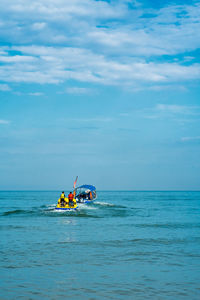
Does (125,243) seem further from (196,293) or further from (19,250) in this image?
(196,293)

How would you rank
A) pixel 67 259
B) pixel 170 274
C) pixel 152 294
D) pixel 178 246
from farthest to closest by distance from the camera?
pixel 178 246 < pixel 67 259 < pixel 170 274 < pixel 152 294

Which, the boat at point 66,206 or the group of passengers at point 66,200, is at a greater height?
the group of passengers at point 66,200

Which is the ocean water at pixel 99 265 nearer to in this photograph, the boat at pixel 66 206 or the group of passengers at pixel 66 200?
the boat at pixel 66 206

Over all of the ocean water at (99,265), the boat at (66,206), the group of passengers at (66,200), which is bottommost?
the ocean water at (99,265)

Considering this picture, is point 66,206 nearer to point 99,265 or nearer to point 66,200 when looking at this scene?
point 66,200

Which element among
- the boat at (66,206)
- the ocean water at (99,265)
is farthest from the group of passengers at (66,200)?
the ocean water at (99,265)

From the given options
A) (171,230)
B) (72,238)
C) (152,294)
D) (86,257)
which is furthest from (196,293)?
(171,230)

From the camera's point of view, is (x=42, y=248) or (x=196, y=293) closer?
(x=196, y=293)

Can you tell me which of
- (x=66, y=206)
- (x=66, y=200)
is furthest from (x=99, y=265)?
(x=66, y=200)

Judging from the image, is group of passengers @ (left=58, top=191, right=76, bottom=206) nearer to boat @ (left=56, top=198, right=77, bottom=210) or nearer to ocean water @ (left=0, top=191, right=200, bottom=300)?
boat @ (left=56, top=198, right=77, bottom=210)

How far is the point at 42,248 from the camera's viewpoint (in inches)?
655

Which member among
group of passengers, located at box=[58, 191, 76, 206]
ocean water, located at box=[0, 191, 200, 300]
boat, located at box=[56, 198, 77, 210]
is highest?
group of passengers, located at box=[58, 191, 76, 206]

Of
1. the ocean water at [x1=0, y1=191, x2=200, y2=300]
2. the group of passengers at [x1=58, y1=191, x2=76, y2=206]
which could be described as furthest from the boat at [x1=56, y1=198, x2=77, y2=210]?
the ocean water at [x1=0, y1=191, x2=200, y2=300]

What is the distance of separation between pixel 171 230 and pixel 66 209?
1676 cm
